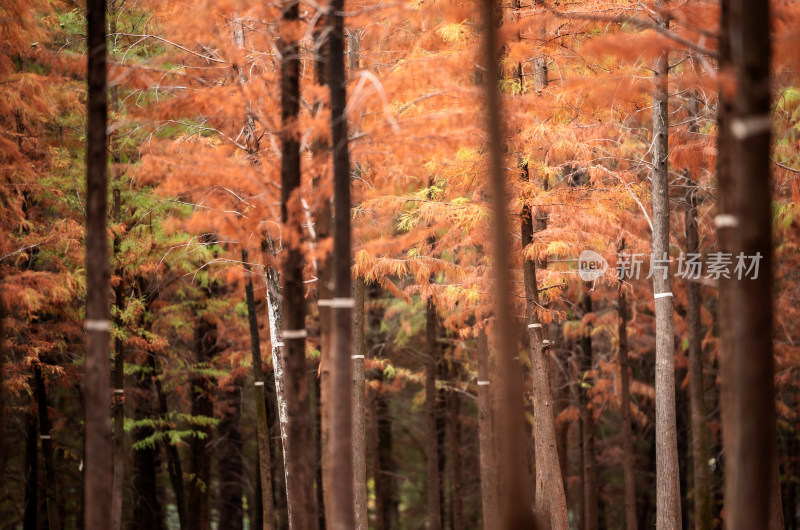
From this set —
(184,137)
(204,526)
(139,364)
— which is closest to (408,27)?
(184,137)

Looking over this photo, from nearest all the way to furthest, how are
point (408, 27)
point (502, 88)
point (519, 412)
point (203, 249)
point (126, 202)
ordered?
1. point (519, 412)
2. point (502, 88)
3. point (408, 27)
4. point (203, 249)
5. point (126, 202)

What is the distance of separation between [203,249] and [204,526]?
8368 mm

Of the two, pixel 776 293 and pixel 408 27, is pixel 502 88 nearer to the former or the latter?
pixel 408 27

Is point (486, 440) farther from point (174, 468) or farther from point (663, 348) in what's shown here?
point (174, 468)

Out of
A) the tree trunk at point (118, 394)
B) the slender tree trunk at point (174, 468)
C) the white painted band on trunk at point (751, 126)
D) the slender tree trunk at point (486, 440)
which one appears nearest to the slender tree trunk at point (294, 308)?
the white painted band on trunk at point (751, 126)

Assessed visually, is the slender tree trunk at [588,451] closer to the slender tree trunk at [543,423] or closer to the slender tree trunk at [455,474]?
the slender tree trunk at [455,474]

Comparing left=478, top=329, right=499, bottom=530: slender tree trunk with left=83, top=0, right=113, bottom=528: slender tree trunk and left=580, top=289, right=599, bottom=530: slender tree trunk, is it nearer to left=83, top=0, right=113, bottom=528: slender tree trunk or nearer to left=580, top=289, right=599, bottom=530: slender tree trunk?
left=580, top=289, right=599, bottom=530: slender tree trunk

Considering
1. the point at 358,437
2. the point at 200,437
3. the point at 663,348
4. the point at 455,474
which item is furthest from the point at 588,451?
the point at 200,437

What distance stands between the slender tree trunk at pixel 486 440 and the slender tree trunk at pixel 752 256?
1004 centimetres

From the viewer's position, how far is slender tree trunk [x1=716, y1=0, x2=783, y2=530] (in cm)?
520

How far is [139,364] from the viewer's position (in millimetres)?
17547

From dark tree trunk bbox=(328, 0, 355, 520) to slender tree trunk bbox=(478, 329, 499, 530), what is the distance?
8.80m

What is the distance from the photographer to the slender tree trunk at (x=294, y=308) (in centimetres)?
747

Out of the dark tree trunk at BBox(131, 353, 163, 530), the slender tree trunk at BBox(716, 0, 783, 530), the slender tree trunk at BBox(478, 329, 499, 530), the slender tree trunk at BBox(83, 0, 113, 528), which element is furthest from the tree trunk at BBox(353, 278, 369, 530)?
the dark tree trunk at BBox(131, 353, 163, 530)
